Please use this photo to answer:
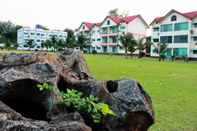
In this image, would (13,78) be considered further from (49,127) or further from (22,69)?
(49,127)

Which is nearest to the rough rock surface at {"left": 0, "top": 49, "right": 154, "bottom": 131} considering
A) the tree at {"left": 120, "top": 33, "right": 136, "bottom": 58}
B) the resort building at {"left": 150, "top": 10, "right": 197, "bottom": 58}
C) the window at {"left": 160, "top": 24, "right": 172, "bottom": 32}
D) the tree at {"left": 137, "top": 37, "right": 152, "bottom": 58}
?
the resort building at {"left": 150, "top": 10, "right": 197, "bottom": 58}

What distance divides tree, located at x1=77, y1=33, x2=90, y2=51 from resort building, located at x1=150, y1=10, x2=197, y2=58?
2064cm

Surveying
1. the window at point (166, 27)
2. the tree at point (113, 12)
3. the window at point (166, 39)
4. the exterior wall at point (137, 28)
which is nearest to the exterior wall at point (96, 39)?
the tree at point (113, 12)

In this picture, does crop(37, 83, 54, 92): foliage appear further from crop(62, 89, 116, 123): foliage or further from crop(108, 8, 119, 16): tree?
crop(108, 8, 119, 16): tree

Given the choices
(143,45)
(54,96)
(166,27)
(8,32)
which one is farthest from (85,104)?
(8,32)

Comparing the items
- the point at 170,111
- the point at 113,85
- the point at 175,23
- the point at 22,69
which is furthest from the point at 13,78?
the point at 175,23

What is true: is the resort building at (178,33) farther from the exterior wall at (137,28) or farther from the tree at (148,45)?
the exterior wall at (137,28)

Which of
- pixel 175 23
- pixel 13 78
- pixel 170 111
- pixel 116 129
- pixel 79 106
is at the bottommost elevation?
pixel 170 111

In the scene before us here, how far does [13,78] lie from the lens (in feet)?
10.7

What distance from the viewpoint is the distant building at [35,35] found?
10106cm

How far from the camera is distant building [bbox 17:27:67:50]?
101 metres

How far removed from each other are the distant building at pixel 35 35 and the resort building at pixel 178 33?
40.7 m

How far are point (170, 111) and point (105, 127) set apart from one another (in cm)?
557

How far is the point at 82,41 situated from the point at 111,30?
25.2 feet
